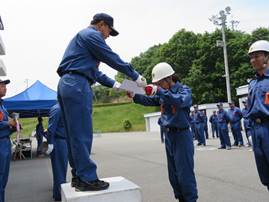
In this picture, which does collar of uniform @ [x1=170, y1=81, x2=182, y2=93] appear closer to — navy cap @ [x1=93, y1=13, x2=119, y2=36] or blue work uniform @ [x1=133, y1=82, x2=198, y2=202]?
blue work uniform @ [x1=133, y1=82, x2=198, y2=202]

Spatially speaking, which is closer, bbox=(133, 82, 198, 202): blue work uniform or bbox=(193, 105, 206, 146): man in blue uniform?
bbox=(133, 82, 198, 202): blue work uniform

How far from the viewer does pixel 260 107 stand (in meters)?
4.47

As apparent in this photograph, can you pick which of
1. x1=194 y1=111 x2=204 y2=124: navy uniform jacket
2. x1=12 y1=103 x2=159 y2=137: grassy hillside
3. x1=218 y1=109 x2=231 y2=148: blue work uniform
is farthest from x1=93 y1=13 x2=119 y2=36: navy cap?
x1=12 y1=103 x2=159 y2=137: grassy hillside

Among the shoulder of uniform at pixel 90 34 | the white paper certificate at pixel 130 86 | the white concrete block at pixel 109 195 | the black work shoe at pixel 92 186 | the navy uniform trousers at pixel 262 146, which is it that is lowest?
the white concrete block at pixel 109 195

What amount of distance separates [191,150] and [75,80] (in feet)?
6.22

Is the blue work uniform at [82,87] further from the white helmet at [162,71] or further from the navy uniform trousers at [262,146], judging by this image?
the navy uniform trousers at [262,146]

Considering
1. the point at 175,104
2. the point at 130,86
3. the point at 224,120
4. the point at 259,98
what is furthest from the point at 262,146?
the point at 224,120

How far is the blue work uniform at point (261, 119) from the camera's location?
14.6ft

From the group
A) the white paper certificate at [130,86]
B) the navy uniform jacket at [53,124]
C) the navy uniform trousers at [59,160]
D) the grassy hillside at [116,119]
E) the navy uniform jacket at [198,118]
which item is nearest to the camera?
the white paper certificate at [130,86]

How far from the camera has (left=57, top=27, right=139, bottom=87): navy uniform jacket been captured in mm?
4035

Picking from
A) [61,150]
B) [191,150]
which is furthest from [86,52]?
[61,150]

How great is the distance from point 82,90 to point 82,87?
32mm

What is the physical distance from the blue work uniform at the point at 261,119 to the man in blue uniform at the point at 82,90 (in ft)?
4.54

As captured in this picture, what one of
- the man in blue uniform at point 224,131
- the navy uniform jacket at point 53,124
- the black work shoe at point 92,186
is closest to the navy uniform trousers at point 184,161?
the black work shoe at point 92,186
